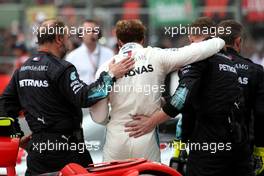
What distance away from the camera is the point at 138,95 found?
19.8ft

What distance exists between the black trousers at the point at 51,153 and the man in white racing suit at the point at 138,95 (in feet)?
1.01

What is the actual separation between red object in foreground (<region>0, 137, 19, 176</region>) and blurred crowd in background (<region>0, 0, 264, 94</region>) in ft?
30.5

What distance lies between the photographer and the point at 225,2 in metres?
18.7

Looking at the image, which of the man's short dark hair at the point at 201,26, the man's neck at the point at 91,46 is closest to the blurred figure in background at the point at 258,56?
the man's neck at the point at 91,46

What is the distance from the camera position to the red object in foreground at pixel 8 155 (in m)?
5.92

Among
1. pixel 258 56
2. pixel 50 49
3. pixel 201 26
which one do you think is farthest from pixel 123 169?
pixel 258 56

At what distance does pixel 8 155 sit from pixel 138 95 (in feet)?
3.62

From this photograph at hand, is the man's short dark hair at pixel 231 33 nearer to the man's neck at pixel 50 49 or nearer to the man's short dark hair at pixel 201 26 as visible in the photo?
the man's short dark hair at pixel 201 26

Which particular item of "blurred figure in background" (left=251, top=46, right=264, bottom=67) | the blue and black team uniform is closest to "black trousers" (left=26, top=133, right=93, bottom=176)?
the blue and black team uniform

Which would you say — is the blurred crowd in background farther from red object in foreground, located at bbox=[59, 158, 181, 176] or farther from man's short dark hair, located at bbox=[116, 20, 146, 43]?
red object in foreground, located at bbox=[59, 158, 181, 176]

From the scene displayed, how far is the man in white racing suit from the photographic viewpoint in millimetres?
6020

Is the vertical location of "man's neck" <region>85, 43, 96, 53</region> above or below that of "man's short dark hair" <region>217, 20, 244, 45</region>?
below

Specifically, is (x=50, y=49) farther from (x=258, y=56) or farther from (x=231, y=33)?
(x=258, y=56)

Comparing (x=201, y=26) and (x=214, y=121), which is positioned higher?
(x=201, y=26)
